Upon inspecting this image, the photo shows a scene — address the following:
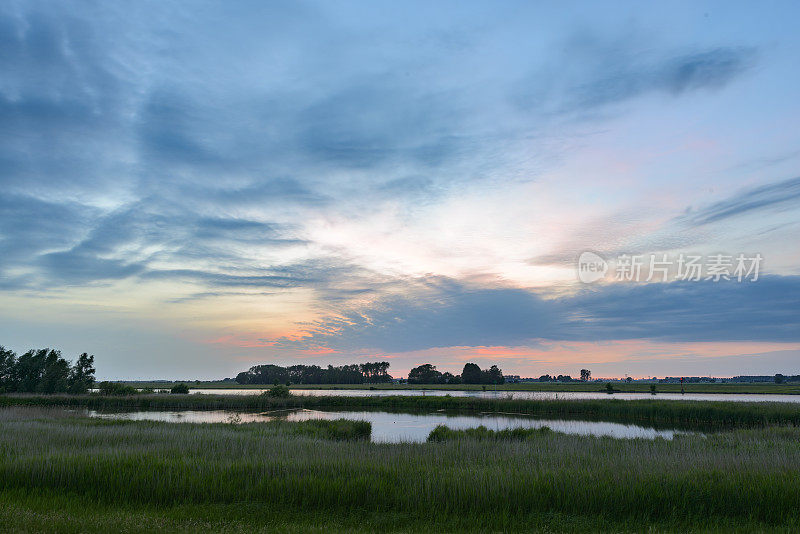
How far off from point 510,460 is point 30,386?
274 ft

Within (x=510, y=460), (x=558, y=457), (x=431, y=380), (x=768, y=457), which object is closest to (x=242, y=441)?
(x=510, y=460)

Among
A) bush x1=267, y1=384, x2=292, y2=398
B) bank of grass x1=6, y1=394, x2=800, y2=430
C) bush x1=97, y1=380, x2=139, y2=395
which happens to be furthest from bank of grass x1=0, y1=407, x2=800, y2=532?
bush x1=97, y1=380, x2=139, y2=395

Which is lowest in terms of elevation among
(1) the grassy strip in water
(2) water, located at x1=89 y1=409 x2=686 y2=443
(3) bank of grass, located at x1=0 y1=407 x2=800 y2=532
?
(2) water, located at x1=89 y1=409 x2=686 y2=443

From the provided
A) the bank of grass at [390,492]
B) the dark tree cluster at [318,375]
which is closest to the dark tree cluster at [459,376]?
the dark tree cluster at [318,375]

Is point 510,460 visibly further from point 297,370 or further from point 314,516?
point 297,370

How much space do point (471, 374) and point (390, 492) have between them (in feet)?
559

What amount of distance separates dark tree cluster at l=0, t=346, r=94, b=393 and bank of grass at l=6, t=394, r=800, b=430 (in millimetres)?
10868

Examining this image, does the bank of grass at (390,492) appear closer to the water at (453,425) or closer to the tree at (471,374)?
the water at (453,425)

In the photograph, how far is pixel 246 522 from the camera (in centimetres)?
1018

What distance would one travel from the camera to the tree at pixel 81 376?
221 feet

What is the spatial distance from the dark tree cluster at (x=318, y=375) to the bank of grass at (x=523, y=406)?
419ft

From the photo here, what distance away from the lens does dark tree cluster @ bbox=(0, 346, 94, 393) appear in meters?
67.9

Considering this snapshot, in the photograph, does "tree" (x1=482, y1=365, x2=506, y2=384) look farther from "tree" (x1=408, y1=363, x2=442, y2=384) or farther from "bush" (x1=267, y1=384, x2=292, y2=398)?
"bush" (x1=267, y1=384, x2=292, y2=398)

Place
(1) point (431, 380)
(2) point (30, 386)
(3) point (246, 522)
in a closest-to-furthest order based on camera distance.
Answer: (3) point (246, 522) < (2) point (30, 386) < (1) point (431, 380)
